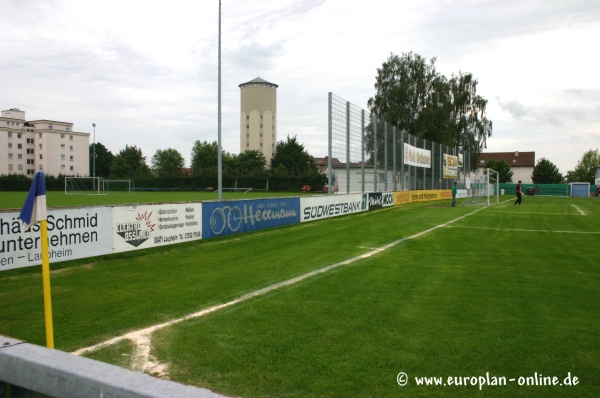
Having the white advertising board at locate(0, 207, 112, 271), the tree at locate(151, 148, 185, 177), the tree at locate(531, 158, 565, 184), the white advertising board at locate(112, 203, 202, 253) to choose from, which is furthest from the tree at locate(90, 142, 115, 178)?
the white advertising board at locate(0, 207, 112, 271)

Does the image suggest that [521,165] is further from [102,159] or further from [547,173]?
[102,159]

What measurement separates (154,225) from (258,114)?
91.6 meters

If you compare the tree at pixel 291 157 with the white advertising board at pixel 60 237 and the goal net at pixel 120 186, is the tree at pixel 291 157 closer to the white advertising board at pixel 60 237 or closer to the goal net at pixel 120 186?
the goal net at pixel 120 186

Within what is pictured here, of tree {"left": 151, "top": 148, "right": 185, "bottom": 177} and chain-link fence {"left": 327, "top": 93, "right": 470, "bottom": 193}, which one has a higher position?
tree {"left": 151, "top": 148, "right": 185, "bottom": 177}

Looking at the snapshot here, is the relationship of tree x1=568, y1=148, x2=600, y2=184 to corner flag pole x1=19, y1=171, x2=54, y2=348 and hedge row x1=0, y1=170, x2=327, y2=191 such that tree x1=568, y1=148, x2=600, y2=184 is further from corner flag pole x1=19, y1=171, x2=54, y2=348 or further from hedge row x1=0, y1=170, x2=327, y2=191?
corner flag pole x1=19, y1=171, x2=54, y2=348

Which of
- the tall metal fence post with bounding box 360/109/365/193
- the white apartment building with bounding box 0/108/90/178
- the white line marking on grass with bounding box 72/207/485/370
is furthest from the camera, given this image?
the white apartment building with bounding box 0/108/90/178

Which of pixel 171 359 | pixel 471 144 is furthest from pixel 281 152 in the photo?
pixel 171 359

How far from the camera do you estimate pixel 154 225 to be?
40.6 feet

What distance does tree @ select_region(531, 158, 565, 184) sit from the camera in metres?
97.4

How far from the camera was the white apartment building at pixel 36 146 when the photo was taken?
277ft

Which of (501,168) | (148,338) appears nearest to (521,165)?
(501,168)

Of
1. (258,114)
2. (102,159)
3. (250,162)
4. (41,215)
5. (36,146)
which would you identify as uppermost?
(258,114)

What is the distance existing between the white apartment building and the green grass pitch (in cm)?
8635

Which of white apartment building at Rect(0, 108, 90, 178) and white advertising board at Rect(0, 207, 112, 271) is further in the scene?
white apartment building at Rect(0, 108, 90, 178)
